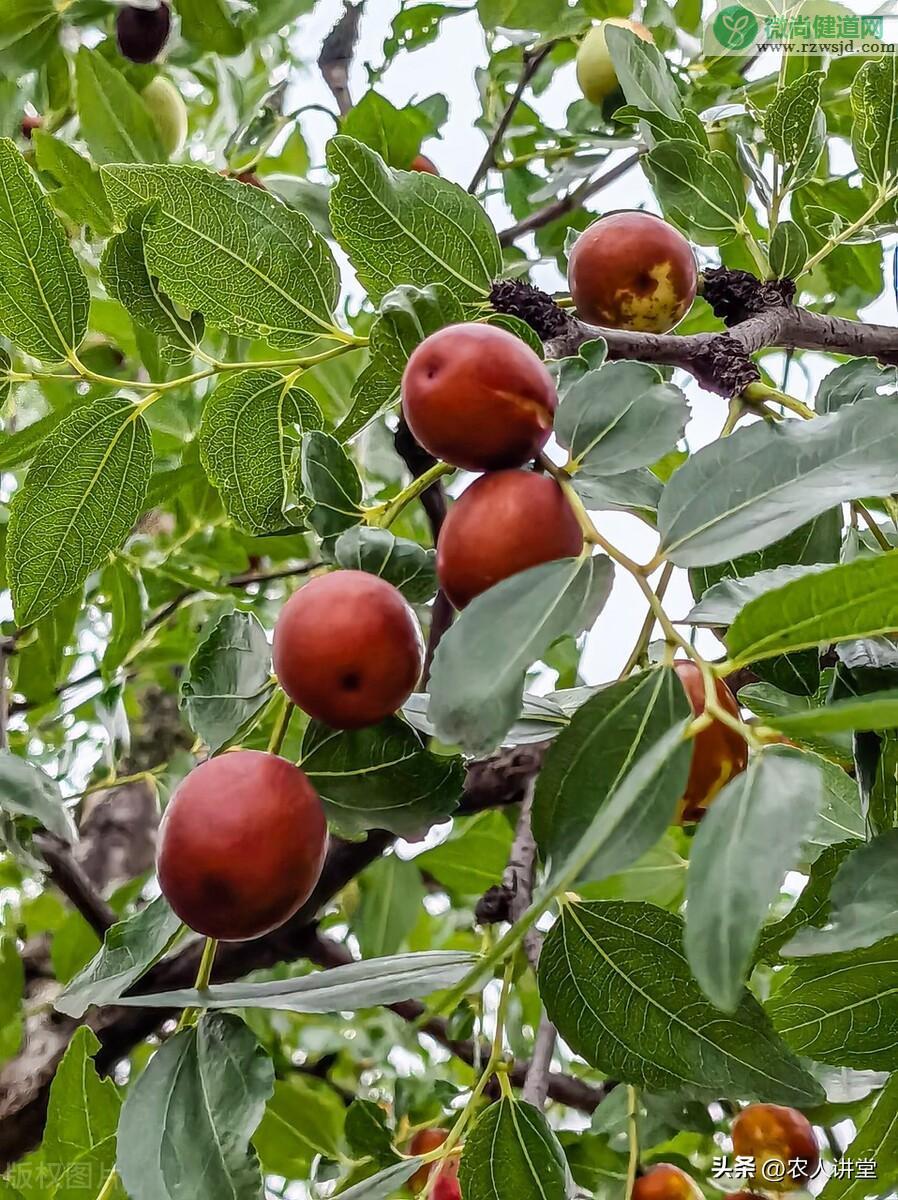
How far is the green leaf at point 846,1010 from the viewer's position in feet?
1.55

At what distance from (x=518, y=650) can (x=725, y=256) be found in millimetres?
814

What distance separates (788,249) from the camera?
65cm

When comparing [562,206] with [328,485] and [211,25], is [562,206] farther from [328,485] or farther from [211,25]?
[328,485]

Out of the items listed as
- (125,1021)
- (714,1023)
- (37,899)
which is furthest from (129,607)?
(714,1023)

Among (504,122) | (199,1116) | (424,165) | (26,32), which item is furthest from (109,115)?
(199,1116)

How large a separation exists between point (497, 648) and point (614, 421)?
0.12m

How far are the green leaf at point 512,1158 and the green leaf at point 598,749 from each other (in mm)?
186

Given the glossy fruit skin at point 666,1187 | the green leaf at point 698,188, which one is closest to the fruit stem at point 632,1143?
the glossy fruit skin at point 666,1187

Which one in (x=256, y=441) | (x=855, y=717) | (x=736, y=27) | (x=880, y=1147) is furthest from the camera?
(x=736, y=27)

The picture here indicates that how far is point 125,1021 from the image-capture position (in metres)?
0.94

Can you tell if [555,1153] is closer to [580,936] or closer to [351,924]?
[580,936]

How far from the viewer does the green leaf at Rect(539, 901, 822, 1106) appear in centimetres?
43

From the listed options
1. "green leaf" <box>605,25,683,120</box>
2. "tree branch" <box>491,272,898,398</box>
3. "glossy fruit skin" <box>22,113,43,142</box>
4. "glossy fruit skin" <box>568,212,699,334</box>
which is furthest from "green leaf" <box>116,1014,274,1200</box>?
"glossy fruit skin" <box>22,113,43,142</box>

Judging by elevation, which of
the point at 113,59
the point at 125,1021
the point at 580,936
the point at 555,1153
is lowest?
the point at 125,1021
